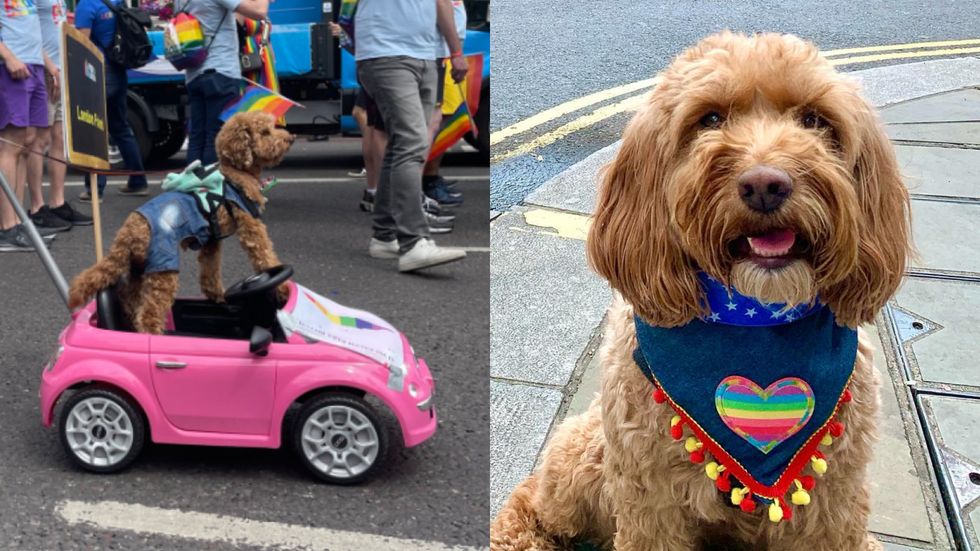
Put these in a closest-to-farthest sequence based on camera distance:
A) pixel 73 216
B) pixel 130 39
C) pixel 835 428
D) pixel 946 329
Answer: pixel 835 428 → pixel 130 39 → pixel 73 216 → pixel 946 329

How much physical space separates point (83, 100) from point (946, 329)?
2.03 meters

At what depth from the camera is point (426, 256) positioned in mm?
1498

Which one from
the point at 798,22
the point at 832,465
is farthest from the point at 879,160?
the point at 798,22

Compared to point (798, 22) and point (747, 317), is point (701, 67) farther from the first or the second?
point (798, 22)

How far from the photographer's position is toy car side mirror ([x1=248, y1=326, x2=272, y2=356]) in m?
1.75

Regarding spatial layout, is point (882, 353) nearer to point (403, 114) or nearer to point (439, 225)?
point (439, 225)

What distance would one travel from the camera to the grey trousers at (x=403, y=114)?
1.22 metres

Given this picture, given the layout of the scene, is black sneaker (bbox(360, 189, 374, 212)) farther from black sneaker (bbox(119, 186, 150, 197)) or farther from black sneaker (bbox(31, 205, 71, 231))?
black sneaker (bbox(31, 205, 71, 231))

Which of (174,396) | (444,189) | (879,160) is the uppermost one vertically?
(879,160)

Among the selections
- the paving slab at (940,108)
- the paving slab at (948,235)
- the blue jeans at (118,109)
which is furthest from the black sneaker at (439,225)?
the paving slab at (940,108)

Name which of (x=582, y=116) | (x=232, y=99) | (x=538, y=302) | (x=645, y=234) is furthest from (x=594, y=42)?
(x=645, y=234)

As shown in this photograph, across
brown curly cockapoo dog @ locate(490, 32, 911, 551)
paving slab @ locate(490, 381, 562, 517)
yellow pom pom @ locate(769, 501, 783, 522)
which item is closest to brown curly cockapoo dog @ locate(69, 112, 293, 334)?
paving slab @ locate(490, 381, 562, 517)

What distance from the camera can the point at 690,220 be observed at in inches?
43.5

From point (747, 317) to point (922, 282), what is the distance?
1508 mm
